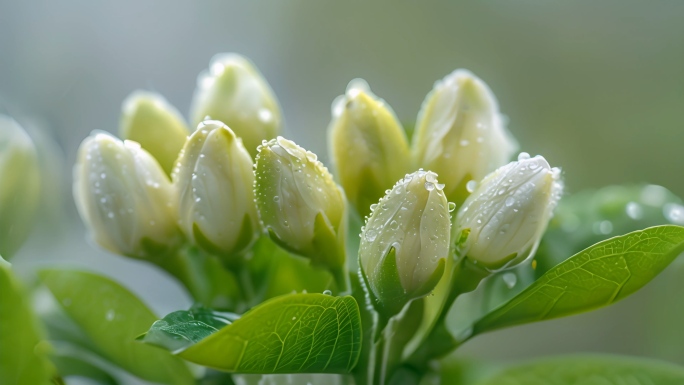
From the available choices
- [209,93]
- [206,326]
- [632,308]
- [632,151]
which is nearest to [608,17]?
[632,151]

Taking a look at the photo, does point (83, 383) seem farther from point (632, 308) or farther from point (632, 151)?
point (632, 151)

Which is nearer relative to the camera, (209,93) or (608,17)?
(209,93)

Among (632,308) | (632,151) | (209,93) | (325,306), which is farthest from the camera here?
(632,151)

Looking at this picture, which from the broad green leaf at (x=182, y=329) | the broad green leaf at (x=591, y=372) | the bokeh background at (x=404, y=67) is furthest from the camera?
the bokeh background at (x=404, y=67)

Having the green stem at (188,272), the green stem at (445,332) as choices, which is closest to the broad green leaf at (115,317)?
→ the green stem at (188,272)

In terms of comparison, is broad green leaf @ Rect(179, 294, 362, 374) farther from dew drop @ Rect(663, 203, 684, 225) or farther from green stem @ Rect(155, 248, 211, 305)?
dew drop @ Rect(663, 203, 684, 225)

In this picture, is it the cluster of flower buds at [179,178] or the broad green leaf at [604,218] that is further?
the broad green leaf at [604,218]

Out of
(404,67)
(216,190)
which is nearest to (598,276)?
(216,190)

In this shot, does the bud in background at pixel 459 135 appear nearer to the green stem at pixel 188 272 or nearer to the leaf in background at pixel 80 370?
the green stem at pixel 188 272
